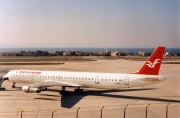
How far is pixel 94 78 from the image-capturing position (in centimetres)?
3672

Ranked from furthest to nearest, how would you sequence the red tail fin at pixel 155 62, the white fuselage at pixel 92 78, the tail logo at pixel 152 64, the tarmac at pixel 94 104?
the white fuselage at pixel 92 78 < the tail logo at pixel 152 64 < the red tail fin at pixel 155 62 < the tarmac at pixel 94 104

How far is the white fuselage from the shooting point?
33.6 meters

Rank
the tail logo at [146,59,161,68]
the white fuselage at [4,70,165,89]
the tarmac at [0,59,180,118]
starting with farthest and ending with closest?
1. the white fuselage at [4,70,165,89]
2. the tail logo at [146,59,161,68]
3. the tarmac at [0,59,180,118]

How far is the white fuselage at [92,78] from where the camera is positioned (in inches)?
1324

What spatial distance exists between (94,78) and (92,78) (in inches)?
13.3

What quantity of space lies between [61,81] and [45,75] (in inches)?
132

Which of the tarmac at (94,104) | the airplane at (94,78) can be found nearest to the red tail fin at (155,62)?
the airplane at (94,78)

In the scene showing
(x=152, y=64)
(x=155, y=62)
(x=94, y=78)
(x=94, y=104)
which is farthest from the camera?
(x=94, y=78)

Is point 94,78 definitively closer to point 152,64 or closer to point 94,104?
point 94,104

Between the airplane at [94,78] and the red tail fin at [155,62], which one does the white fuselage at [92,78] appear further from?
the red tail fin at [155,62]

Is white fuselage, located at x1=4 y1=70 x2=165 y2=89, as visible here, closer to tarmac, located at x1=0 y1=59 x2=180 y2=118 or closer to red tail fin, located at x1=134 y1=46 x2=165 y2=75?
red tail fin, located at x1=134 y1=46 x2=165 y2=75

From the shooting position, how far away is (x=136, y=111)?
27.4 meters

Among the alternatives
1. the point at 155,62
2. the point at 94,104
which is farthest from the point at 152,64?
the point at 94,104

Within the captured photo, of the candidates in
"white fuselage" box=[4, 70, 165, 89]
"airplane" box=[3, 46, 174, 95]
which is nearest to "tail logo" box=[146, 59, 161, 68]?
"airplane" box=[3, 46, 174, 95]
